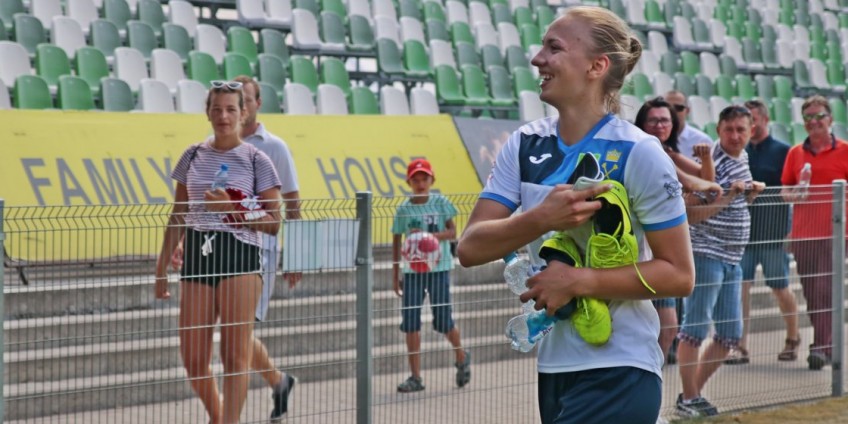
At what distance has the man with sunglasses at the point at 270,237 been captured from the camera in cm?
595

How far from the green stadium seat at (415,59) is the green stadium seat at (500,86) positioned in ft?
2.79

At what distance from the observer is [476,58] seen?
16188 mm

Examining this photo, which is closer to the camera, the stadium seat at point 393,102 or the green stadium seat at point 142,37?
the green stadium seat at point 142,37

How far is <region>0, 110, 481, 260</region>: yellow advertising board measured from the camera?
8672 mm

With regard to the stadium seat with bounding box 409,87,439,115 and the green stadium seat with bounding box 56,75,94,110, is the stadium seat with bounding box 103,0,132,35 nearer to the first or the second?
the green stadium seat with bounding box 56,75,94,110

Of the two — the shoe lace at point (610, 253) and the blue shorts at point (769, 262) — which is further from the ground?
the shoe lace at point (610, 253)

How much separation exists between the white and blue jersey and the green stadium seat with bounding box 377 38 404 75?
38.7 feet

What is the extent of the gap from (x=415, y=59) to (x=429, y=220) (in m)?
8.31

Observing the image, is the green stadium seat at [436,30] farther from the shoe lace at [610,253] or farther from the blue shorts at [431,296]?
the shoe lace at [610,253]

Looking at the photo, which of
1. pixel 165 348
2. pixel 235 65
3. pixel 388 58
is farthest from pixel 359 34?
pixel 165 348

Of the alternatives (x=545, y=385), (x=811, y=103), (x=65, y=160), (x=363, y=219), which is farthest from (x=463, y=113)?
(x=545, y=385)

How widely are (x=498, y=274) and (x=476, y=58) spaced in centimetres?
770

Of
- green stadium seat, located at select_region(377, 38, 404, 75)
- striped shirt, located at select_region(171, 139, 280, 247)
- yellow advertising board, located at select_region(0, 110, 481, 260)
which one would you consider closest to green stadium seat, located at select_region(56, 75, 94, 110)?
yellow advertising board, located at select_region(0, 110, 481, 260)

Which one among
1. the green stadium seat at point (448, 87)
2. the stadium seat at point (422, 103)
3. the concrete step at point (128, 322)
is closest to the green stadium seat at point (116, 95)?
the stadium seat at point (422, 103)
